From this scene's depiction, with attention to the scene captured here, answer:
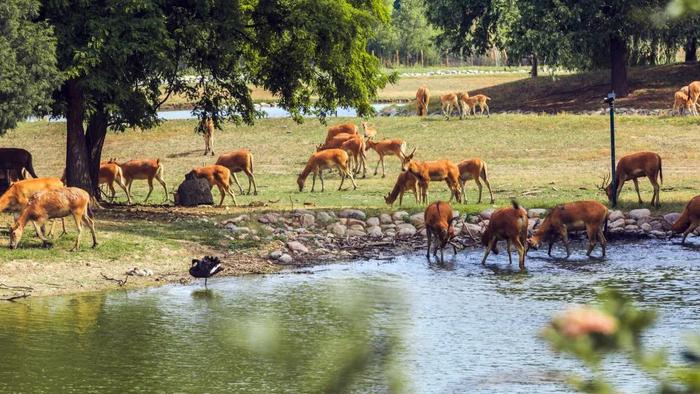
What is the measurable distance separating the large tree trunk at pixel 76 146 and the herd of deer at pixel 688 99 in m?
22.4

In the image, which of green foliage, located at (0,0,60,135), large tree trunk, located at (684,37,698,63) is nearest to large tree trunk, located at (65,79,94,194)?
green foliage, located at (0,0,60,135)

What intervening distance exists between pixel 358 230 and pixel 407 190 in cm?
296

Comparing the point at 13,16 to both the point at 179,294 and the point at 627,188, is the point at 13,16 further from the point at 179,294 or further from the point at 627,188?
the point at 627,188

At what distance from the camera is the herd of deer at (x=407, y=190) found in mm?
19484

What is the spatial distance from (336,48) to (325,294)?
25.1ft

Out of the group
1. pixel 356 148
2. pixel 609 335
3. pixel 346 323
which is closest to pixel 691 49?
pixel 356 148

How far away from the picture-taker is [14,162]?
24.5 m

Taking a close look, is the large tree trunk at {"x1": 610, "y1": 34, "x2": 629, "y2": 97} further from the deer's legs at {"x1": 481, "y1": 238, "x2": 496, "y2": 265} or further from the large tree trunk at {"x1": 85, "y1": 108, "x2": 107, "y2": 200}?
the deer's legs at {"x1": 481, "y1": 238, "x2": 496, "y2": 265}

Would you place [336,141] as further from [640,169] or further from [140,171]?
[640,169]

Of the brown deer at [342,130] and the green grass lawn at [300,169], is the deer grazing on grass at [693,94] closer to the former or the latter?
the green grass lawn at [300,169]

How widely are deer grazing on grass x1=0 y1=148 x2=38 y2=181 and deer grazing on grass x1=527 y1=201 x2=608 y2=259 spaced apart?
10.2m

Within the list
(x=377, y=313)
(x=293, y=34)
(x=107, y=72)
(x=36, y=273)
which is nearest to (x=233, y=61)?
(x=293, y=34)

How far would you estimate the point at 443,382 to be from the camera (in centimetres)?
1228

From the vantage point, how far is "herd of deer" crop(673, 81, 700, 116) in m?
40.0
